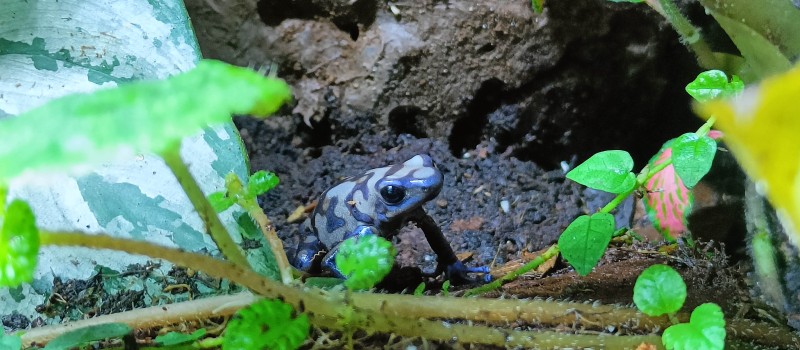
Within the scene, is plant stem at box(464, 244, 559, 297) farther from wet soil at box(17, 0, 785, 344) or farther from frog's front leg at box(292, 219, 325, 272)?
frog's front leg at box(292, 219, 325, 272)

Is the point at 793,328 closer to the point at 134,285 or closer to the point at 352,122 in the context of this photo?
the point at 134,285

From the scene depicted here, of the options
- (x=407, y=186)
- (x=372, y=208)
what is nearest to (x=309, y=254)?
(x=372, y=208)

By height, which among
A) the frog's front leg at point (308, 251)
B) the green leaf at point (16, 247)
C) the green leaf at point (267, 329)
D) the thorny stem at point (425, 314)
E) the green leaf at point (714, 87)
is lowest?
the frog's front leg at point (308, 251)

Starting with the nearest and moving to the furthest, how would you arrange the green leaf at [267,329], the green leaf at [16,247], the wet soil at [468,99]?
the green leaf at [16,247], the green leaf at [267,329], the wet soil at [468,99]

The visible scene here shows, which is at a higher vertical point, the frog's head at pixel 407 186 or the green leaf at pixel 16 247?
the green leaf at pixel 16 247

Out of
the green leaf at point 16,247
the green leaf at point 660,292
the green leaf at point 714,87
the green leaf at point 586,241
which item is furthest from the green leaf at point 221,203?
the green leaf at point 714,87

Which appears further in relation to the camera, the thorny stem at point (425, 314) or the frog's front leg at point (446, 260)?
the frog's front leg at point (446, 260)

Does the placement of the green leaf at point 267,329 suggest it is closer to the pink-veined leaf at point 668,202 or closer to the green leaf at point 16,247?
the green leaf at point 16,247

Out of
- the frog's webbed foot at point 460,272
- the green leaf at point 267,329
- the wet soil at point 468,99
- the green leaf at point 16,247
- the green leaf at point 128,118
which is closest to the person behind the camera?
the green leaf at point 128,118

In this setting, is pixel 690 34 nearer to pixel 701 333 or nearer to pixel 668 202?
pixel 668 202
